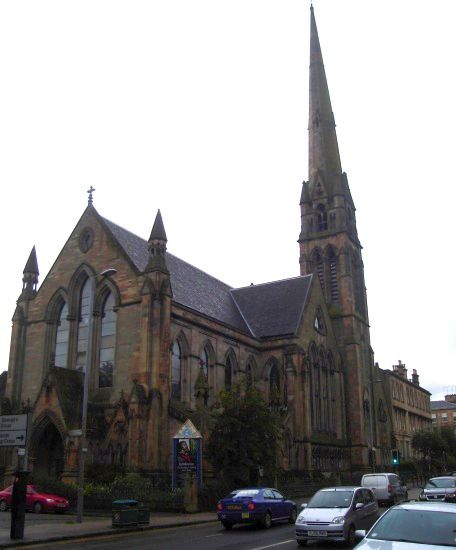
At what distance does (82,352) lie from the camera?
37781 millimetres

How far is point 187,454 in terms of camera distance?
28.9 m

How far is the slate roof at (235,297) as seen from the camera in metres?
41.2

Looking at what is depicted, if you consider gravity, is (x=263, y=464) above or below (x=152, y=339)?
below

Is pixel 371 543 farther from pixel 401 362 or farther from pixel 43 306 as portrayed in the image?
pixel 401 362

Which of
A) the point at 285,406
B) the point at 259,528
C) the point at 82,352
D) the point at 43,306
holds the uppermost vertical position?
the point at 43,306

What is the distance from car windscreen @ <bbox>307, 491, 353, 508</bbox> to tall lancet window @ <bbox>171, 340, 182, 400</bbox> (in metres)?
20.7

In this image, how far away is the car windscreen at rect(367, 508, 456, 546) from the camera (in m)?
8.74

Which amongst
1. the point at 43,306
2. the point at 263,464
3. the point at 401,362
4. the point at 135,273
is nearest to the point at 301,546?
the point at 263,464

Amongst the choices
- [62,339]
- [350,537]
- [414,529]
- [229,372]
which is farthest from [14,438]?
[229,372]

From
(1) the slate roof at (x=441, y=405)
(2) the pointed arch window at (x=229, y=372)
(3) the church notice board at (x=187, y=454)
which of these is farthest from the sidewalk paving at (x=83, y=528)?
(1) the slate roof at (x=441, y=405)

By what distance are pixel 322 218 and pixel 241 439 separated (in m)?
37.7

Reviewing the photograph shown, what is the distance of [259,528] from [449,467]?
67461 mm

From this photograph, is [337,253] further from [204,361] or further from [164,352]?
[164,352]

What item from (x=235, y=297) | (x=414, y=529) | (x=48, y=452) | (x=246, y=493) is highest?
(x=235, y=297)
